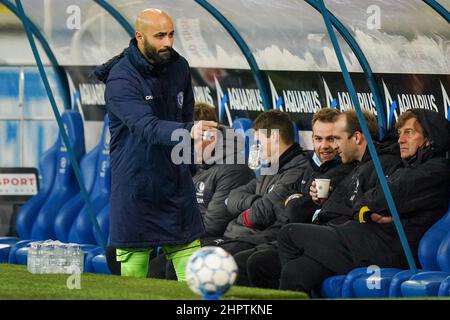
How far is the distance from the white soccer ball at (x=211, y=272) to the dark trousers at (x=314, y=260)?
3562 mm

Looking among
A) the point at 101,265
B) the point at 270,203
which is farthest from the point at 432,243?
the point at 101,265

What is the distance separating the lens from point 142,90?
280 inches

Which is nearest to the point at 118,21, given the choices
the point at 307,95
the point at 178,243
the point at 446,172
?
the point at 307,95

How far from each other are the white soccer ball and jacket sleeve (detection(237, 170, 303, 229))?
14.7ft

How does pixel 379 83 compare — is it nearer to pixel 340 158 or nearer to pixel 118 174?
pixel 340 158

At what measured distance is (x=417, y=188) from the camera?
337 inches

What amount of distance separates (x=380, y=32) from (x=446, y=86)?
0.74 m

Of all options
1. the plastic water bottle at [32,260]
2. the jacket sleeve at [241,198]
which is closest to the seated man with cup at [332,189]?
the jacket sleeve at [241,198]

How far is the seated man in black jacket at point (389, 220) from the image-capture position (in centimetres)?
858

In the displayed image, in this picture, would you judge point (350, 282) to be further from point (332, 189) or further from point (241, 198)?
point (241, 198)

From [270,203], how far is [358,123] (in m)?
0.85

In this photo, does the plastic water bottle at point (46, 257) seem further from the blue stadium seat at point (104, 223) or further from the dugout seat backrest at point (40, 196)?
the dugout seat backrest at point (40, 196)

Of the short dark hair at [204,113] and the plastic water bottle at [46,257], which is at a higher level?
the short dark hair at [204,113]

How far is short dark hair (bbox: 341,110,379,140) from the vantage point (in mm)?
9211
